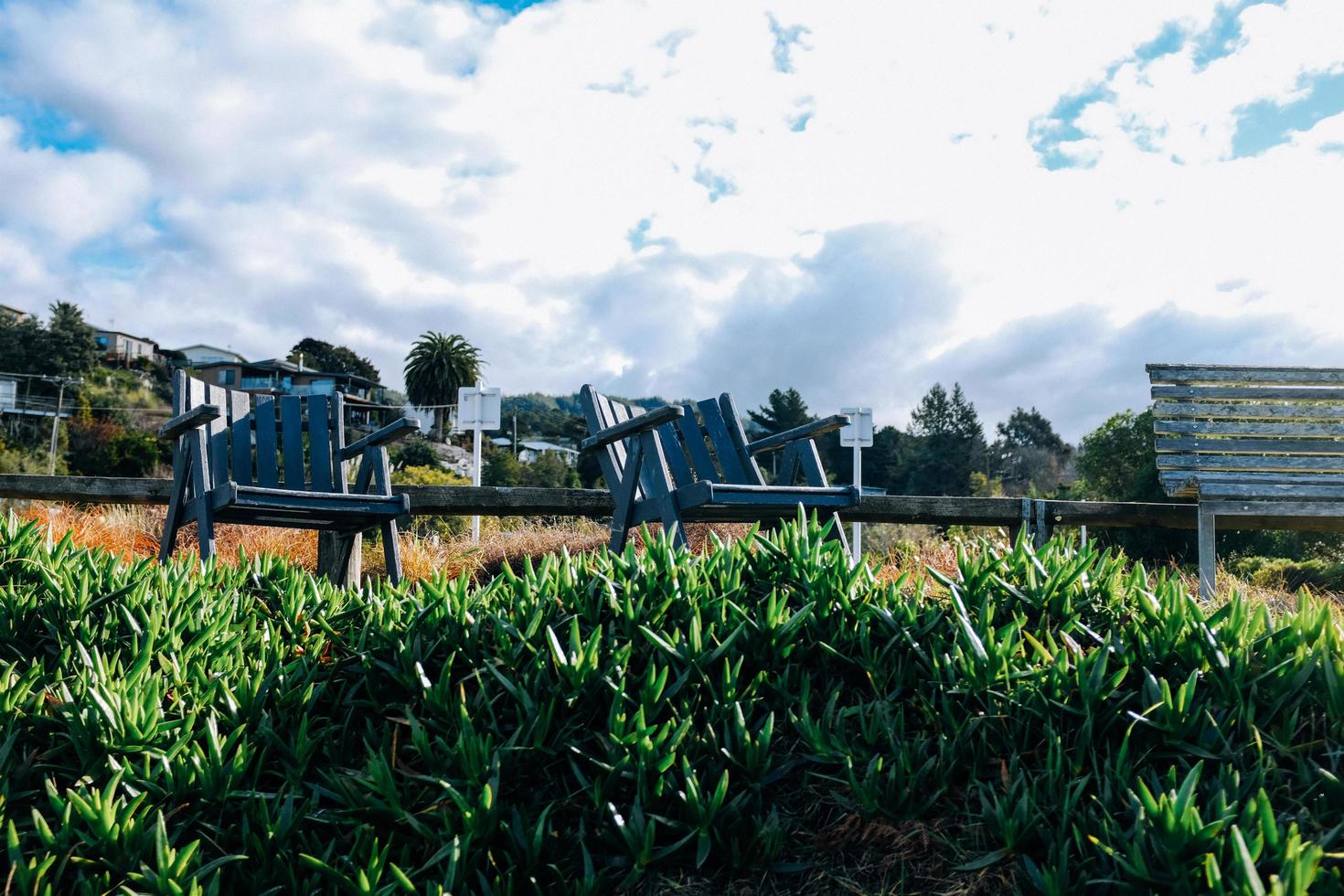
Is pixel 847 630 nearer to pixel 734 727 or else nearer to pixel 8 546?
pixel 734 727

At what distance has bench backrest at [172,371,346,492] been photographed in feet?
14.7

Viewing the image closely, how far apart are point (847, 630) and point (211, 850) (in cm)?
131

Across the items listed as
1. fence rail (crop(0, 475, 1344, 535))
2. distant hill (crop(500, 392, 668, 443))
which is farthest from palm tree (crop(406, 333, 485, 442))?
fence rail (crop(0, 475, 1344, 535))

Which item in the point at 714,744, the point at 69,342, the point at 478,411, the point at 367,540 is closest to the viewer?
the point at 714,744

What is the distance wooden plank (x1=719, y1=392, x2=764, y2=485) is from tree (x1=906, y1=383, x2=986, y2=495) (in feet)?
149

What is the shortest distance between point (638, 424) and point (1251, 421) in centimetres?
399

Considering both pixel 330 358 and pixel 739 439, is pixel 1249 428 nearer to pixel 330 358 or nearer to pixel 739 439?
pixel 739 439

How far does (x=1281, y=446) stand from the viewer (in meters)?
5.61

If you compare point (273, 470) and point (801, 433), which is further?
point (273, 470)

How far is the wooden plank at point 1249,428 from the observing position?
5.61 metres

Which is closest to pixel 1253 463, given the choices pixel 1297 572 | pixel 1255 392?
pixel 1255 392

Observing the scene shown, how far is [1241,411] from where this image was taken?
567 centimetres

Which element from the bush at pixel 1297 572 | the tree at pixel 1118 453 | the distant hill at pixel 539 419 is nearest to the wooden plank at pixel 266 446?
the bush at pixel 1297 572

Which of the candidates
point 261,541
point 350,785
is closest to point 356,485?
point 261,541
